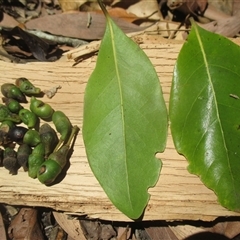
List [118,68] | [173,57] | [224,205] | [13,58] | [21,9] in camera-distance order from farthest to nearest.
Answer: [21,9] → [13,58] → [173,57] → [118,68] → [224,205]

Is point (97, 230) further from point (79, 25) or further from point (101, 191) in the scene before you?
point (79, 25)

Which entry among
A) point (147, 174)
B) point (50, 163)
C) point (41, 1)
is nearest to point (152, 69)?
point (147, 174)

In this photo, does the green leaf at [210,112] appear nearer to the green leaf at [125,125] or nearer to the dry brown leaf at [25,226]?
the green leaf at [125,125]

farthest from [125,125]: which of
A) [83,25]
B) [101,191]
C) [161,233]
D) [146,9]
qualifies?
[146,9]

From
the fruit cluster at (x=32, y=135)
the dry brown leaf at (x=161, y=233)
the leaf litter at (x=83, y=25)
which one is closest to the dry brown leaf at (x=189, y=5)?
the leaf litter at (x=83, y=25)

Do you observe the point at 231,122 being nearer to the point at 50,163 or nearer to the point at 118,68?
the point at 118,68

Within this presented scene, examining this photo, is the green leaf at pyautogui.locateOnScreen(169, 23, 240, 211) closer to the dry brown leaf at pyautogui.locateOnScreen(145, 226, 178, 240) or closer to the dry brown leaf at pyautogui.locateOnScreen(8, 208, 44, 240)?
the dry brown leaf at pyautogui.locateOnScreen(145, 226, 178, 240)

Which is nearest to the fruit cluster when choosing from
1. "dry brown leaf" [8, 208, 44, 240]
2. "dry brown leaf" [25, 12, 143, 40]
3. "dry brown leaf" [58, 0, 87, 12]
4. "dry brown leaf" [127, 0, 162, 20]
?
"dry brown leaf" [8, 208, 44, 240]
